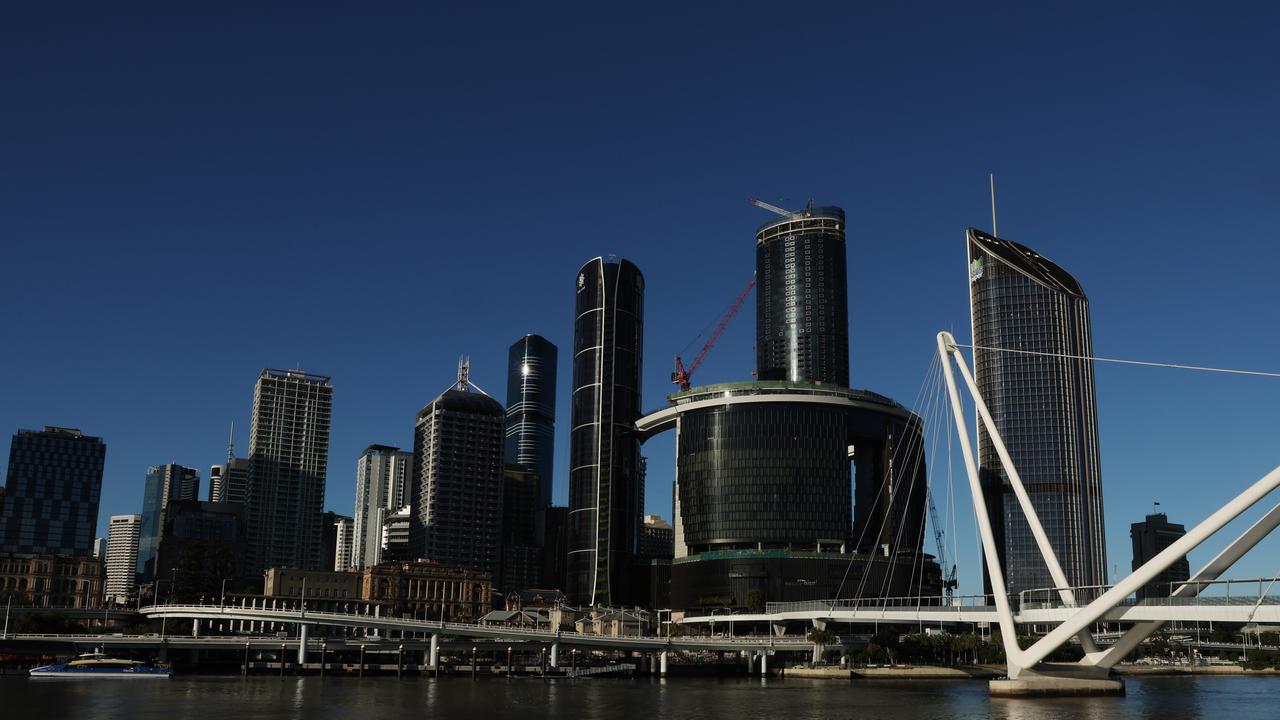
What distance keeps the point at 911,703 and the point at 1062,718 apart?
25565mm

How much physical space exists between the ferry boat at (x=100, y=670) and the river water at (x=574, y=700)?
13.3 ft

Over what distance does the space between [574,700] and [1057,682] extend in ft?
140

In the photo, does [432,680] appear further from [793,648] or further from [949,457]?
[949,457]

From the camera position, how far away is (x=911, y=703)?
106 m

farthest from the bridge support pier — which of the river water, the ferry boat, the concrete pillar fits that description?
the concrete pillar

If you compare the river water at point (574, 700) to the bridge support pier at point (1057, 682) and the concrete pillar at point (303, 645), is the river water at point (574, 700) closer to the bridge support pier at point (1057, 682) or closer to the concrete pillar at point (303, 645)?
the bridge support pier at point (1057, 682)

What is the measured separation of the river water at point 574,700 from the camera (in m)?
90.5

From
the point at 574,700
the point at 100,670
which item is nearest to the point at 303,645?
the point at 100,670

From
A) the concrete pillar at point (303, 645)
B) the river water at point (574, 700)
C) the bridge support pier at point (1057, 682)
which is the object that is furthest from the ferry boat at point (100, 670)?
the bridge support pier at point (1057, 682)

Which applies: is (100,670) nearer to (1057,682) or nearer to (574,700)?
(574,700)

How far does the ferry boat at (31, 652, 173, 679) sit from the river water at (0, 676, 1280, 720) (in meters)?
4.04

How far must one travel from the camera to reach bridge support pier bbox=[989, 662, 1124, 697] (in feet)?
327

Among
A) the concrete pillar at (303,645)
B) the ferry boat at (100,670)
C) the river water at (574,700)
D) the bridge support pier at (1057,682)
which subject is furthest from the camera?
the concrete pillar at (303,645)

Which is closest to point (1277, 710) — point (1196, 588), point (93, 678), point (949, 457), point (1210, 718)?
point (1210, 718)
